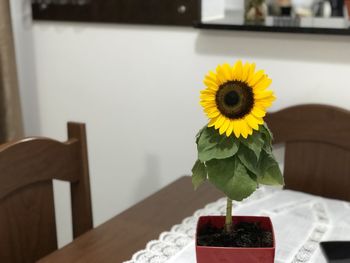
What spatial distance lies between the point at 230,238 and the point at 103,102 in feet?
3.25

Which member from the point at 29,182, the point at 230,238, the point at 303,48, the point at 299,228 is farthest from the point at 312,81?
the point at 29,182

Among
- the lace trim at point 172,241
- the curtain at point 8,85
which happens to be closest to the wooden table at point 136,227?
the lace trim at point 172,241

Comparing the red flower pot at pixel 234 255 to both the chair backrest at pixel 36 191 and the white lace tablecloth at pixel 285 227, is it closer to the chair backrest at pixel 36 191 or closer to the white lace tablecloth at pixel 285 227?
the white lace tablecloth at pixel 285 227

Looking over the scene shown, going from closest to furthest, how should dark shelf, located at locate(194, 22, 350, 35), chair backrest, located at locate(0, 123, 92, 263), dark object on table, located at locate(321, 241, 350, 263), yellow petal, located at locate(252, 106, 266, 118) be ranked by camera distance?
yellow petal, located at locate(252, 106, 266, 118) → dark object on table, located at locate(321, 241, 350, 263) → chair backrest, located at locate(0, 123, 92, 263) → dark shelf, located at locate(194, 22, 350, 35)

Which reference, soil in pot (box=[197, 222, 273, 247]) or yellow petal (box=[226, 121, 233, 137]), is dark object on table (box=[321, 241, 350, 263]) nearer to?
soil in pot (box=[197, 222, 273, 247])

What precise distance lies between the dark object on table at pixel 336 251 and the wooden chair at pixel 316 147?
41 centimetres

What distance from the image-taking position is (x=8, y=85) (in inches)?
64.2

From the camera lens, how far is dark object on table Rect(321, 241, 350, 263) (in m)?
0.96

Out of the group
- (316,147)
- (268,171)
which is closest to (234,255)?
(268,171)

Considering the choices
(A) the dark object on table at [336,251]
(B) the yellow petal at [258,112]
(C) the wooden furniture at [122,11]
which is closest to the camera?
(B) the yellow petal at [258,112]

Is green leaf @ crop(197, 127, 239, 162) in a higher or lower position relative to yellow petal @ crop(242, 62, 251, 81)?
lower

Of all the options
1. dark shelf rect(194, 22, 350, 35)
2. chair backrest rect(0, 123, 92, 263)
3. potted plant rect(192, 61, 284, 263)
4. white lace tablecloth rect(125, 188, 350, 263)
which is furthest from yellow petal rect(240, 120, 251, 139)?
dark shelf rect(194, 22, 350, 35)

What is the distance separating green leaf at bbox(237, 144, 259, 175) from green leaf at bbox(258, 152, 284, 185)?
2 cm

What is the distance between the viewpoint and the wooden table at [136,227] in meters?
1.04
